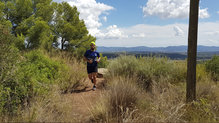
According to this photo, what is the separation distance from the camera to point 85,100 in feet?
17.7

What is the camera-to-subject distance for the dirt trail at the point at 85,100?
395 cm

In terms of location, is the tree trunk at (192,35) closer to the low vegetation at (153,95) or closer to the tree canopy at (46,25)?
the low vegetation at (153,95)

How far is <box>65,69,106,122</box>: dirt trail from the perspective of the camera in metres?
3.95

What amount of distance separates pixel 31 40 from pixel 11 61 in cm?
1007

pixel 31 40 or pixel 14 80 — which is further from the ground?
pixel 31 40

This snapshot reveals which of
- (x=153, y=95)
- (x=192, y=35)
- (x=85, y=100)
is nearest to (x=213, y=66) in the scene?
(x=153, y=95)

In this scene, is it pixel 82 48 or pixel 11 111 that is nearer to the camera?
pixel 11 111

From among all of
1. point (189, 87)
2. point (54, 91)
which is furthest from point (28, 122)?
point (189, 87)

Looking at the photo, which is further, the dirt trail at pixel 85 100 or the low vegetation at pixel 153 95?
the dirt trail at pixel 85 100

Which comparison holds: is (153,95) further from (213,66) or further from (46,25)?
(46,25)

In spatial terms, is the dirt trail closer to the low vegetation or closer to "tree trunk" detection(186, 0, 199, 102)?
the low vegetation

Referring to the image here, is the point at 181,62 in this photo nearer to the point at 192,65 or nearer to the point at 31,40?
the point at 192,65

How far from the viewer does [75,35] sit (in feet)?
58.4

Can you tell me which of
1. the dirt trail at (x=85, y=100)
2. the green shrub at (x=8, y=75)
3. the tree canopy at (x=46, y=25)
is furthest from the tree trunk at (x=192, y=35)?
the tree canopy at (x=46, y=25)
